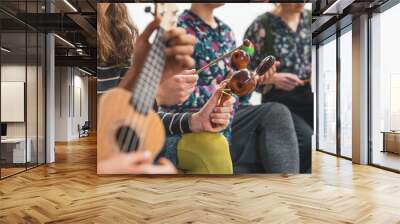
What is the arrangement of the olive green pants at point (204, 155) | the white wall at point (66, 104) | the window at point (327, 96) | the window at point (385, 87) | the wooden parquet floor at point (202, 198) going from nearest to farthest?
the wooden parquet floor at point (202, 198), the olive green pants at point (204, 155), the window at point (385, 87), the window at point (327, 96), the white wall at point (66, 104)

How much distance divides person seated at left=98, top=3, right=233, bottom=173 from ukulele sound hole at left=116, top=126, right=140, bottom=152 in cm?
13

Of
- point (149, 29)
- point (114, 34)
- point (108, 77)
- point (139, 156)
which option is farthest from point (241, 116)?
point (114, 34)

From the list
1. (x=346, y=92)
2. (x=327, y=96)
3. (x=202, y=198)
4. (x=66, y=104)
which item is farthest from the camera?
(x=66, y=104)

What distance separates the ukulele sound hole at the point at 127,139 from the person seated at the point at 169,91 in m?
0.13

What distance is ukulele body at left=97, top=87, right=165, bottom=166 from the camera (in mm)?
5930

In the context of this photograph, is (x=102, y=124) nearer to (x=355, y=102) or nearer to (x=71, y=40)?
(x=355, y=102)

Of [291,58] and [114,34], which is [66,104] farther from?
[291,58]

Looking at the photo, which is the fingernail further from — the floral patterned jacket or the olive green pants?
the floral patterned jacket

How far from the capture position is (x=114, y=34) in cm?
617

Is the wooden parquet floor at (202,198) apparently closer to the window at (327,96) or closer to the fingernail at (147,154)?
the fingernail at (147,154)

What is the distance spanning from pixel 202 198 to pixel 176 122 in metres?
1.62

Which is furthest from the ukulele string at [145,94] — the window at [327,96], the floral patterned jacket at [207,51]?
the window at [327,96]

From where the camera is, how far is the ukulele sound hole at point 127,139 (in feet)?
19.5

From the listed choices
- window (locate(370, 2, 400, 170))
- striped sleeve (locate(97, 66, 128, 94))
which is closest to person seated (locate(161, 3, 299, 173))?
striped sleeve (locate(97, 66, 128, 94))
